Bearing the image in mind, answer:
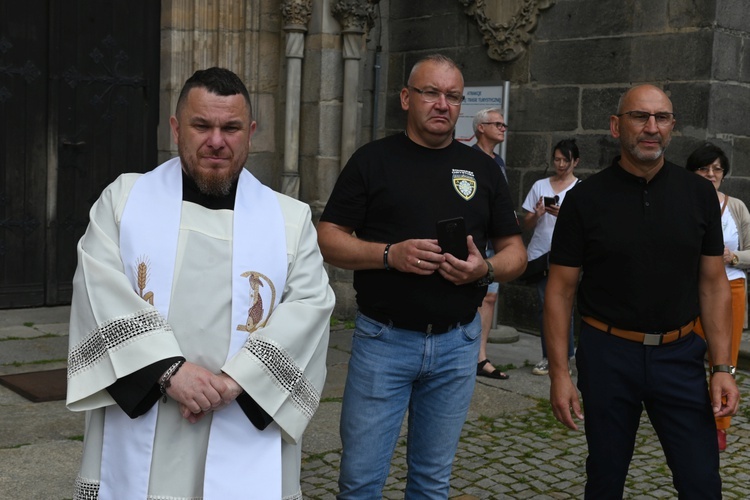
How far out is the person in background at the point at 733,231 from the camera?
5.68m

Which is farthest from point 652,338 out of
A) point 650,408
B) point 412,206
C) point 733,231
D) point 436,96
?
point 733,231

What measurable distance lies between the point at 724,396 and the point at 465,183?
115 centimetres

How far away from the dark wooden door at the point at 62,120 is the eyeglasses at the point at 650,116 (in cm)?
591

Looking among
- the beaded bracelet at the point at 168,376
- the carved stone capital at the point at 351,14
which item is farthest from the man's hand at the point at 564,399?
the carved stone capital at the point at 351,14

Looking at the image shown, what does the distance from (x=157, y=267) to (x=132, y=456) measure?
1.68 feet

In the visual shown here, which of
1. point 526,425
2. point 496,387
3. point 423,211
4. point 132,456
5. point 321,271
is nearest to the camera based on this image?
point 132,456

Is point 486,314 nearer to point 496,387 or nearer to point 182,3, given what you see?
point 496,387

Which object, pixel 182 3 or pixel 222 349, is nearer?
pixel 222 349

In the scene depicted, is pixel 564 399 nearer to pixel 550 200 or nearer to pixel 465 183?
pixel 465 183

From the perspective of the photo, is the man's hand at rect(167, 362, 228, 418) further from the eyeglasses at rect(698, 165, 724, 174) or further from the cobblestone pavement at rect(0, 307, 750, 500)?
the eyeglasses at rect(698, 165, 724, 174)

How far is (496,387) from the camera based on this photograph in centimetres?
669

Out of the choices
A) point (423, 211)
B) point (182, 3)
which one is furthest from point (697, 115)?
point (423, 211)

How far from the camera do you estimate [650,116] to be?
350 centimetres

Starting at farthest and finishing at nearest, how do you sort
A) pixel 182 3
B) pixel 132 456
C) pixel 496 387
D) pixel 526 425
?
pixel 182 3 < pixel 496 387 < pixel 526 425 < pixel 132 456
